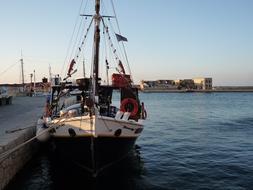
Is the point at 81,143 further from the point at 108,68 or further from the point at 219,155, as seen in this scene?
the point at 219,155

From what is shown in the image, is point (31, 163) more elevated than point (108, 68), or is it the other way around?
point (108, 68)

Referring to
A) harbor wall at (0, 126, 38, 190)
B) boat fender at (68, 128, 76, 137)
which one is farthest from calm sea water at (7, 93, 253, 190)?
boat fender at (68, 128, 76, 137)

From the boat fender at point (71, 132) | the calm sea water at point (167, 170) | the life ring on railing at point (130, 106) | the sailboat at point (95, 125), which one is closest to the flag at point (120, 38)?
the sailboat at point (95, 125)

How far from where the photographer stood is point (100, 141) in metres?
17.2

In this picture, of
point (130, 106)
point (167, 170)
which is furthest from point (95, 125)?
point (167, 170)

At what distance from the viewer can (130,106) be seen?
66.0ft

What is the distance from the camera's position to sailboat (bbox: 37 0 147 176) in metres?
17.2

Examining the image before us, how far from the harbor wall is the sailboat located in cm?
93

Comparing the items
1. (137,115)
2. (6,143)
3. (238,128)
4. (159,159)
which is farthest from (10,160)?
(238,128)

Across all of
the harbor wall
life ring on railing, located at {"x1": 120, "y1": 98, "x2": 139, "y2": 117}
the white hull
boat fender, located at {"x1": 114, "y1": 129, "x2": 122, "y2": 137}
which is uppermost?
life ring on railing, located at {"x1": 120, "y1": 98, "x2": 139, "y2": 117}

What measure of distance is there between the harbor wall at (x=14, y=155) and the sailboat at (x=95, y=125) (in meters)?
0.93

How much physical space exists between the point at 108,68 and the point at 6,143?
782 centimetres

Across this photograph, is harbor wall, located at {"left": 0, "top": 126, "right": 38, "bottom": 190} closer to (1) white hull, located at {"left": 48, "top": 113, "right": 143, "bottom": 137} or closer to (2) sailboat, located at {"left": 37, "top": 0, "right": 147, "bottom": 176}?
(2) sailboat, located at {"left": 37, "top": 0, "right": 147, "bottom": 176}

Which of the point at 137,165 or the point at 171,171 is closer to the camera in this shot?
the point at 171,171
